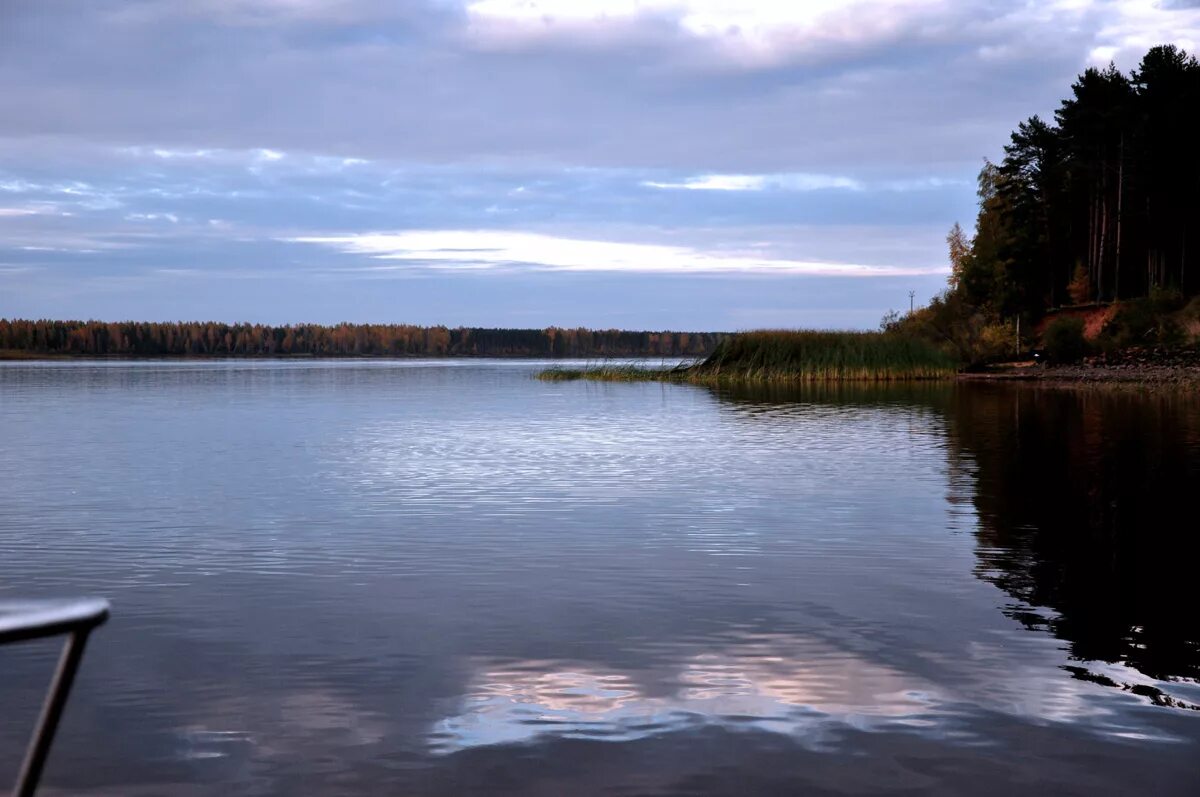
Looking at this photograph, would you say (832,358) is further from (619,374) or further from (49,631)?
(49,631)

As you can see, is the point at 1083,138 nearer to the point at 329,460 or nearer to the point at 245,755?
the point at 329,460

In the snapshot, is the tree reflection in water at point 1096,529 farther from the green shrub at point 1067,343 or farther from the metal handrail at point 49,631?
the green shrub at point 1067,343

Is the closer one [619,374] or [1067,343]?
A: [1067,343]

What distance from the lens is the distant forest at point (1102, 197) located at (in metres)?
71.4

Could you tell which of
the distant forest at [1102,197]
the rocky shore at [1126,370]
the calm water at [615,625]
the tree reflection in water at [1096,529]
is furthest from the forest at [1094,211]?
the calm water at [615,625]

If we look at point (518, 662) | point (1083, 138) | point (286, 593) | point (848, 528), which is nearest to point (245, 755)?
point (518, 662)

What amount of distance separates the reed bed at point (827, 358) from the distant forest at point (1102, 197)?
18608 millimetres

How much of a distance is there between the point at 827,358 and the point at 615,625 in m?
51.7

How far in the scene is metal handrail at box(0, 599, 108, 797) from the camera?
205 centimetres

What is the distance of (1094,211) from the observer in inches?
3115

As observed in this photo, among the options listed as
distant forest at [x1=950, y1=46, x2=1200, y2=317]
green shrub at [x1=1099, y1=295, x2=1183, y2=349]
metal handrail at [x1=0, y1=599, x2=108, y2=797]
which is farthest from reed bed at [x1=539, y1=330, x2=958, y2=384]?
metal handrail at [x1=0, y1=599, x2=108, y2=797]

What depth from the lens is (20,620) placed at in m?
2.04

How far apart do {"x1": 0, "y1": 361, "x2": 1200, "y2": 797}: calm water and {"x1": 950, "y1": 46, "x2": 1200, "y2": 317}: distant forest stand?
58.7 metres

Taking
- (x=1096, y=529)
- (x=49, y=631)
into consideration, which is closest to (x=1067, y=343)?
(x=1096, y=529)
